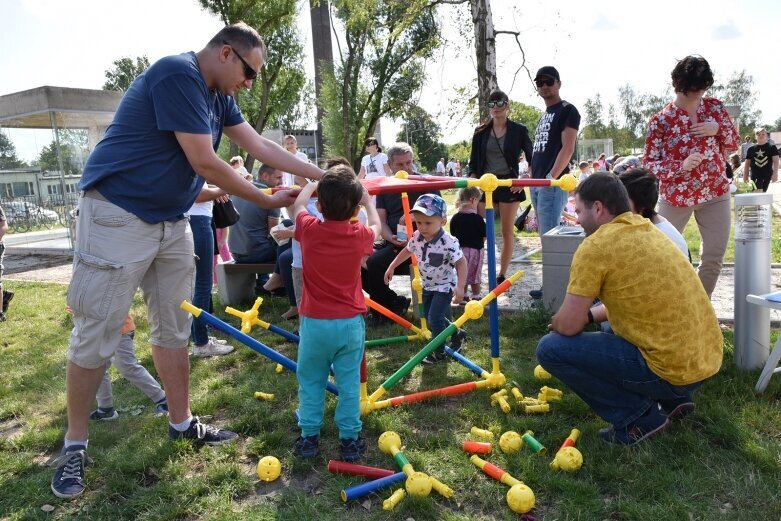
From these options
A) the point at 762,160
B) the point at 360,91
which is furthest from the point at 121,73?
the point at 762,160

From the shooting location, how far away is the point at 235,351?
4965mm

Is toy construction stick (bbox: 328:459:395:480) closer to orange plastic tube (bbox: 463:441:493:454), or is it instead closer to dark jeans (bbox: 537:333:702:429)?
orange plastic tube (bbox: 463:441:493:454)

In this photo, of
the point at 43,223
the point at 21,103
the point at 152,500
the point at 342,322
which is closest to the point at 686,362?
the point at 342,322

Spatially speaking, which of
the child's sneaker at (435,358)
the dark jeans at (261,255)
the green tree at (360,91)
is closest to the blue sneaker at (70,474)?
the child's sneaker at (435,358)

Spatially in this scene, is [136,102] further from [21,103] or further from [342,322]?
[21,103]

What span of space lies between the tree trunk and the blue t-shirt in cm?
700

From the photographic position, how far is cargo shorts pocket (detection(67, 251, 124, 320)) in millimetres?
2693

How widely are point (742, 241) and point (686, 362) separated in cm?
144

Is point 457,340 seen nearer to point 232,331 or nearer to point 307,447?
point 307,447

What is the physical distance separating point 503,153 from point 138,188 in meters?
4.10

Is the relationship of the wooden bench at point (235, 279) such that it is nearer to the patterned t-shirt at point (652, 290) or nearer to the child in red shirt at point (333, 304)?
the child in red shirt at point (333, 304)

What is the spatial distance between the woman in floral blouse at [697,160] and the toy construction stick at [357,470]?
10.0 ft

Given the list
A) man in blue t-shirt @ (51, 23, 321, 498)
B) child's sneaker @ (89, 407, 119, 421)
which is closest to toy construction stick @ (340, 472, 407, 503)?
man in blue t-shirt @ (51, 23, 321, 498)

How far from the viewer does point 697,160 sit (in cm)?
409
